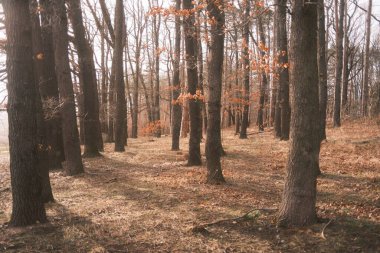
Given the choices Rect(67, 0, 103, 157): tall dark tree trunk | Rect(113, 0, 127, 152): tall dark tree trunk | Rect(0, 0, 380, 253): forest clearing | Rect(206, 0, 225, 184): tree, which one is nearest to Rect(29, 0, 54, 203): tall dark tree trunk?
Rect(0, 0, 380, 253): forest clearing

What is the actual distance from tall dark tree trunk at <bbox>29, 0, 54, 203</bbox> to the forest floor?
47 centimetres

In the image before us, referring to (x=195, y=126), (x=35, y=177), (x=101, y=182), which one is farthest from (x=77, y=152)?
(x=35, y=177)

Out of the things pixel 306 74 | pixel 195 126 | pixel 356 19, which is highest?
pixel 356 19

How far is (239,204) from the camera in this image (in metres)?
7.66

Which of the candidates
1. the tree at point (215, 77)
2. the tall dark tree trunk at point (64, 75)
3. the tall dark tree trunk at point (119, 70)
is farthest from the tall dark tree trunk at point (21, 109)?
the tall dark tree trunk at point (119, 70)

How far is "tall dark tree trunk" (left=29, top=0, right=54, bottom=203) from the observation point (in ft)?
26.9

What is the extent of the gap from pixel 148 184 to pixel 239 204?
3.30 metres

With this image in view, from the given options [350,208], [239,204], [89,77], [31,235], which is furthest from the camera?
Answer: [89,77]

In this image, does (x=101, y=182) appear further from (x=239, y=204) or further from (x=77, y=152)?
(x=239, y=204)

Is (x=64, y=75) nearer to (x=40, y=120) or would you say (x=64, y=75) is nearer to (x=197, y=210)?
(x=40, y=120)

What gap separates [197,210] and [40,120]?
413cm

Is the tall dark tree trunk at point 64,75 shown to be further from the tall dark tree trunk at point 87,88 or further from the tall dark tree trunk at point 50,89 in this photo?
the tall dark tree trunk at point 87,88

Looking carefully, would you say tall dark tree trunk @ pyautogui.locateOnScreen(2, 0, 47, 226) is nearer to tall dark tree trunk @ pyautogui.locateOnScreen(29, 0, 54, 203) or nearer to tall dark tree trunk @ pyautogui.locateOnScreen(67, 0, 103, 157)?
tall dark tree trunk @ pyautogui.locateOnScreen(29, 0, 54, 203)

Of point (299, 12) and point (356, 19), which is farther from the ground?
point (356, 19)
